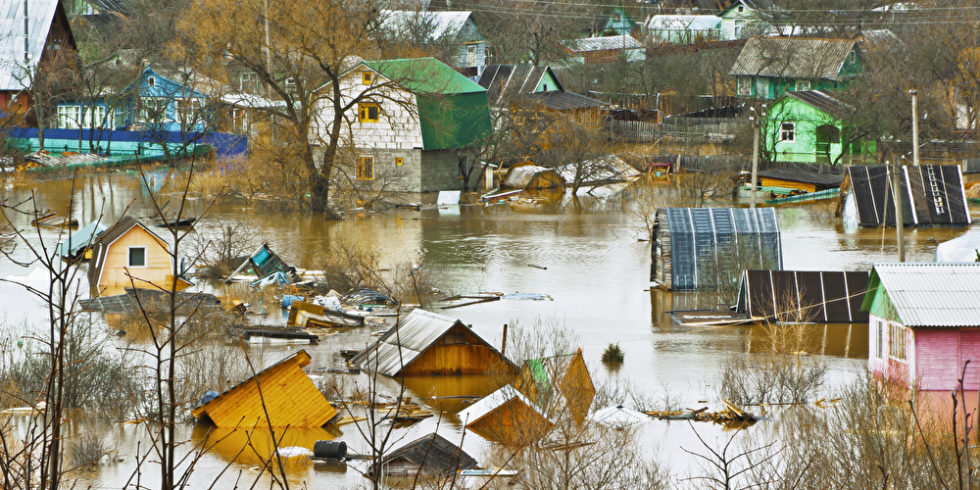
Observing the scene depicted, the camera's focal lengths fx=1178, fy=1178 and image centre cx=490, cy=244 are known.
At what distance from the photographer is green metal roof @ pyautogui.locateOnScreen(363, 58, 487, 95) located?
3969cm

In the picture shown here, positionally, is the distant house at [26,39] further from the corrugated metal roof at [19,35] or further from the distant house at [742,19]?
the distant house at [742,19]

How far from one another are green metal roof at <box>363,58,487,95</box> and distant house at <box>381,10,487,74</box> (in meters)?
21.4

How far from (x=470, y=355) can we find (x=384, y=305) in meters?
6.02

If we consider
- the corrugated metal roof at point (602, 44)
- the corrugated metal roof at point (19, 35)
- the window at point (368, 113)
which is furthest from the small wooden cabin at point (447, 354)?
the corrugated metal roof at point (602, 44)

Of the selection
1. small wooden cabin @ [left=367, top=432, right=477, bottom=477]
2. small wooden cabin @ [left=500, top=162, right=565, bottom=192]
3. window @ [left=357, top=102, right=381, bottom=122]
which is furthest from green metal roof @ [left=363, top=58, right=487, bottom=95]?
small wooden cabin @ [left=367, top=432, right=477, bottom=477]

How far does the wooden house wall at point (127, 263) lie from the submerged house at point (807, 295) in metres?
12.6

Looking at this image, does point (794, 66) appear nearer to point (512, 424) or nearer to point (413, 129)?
point (413, 129)

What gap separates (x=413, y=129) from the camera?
136 ft

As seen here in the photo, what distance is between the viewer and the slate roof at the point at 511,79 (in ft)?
163

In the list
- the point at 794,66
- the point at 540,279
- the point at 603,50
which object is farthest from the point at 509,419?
the point at 603,50

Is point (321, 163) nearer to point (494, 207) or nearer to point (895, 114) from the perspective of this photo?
point (494, 207)

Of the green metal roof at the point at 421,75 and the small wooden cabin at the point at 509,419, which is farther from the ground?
the green metal roof at the point at 421,75

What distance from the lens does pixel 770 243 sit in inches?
1046

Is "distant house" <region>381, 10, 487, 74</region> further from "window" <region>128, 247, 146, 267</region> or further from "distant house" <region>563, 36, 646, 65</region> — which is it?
A: "window" <region>128, 247, 146, 267</region>
